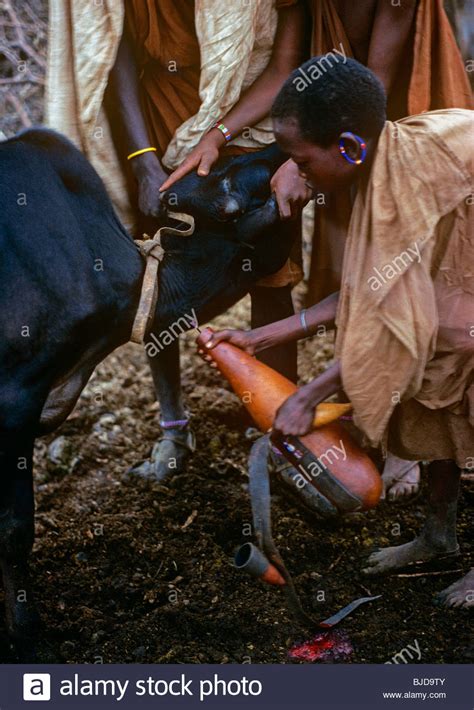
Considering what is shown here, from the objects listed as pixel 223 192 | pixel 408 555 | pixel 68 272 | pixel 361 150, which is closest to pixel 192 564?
pixel 408 555

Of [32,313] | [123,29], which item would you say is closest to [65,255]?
[32,313]

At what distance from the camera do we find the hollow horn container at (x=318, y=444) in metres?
2.57

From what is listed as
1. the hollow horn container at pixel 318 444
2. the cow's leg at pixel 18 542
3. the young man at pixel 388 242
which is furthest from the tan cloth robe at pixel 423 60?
the cow's leg at pixel 18 542

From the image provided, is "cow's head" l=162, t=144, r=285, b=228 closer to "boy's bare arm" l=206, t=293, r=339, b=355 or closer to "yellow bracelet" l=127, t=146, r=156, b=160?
"yellow bracelet" l=127, t=146, r=156, b=160

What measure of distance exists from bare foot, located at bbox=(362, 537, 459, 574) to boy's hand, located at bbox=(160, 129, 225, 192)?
1.52 meters

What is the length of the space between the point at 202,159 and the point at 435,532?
1566mm

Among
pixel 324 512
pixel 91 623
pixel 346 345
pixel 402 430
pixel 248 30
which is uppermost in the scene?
pixel 248 30

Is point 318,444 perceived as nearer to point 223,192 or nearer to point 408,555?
point 408,555

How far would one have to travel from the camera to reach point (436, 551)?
296 cm

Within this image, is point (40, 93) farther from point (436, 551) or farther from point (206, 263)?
point (436, 551)

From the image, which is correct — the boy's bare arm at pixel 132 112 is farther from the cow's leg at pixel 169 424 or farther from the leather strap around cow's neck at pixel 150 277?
the cow's leg at pixel 169 424

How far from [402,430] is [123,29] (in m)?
1.79

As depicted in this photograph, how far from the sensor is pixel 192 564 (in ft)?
10.2

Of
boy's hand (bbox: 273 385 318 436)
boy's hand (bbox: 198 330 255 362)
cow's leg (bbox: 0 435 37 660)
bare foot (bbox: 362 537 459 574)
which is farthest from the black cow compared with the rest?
bare foot (bbox: 362 537 459 574)
